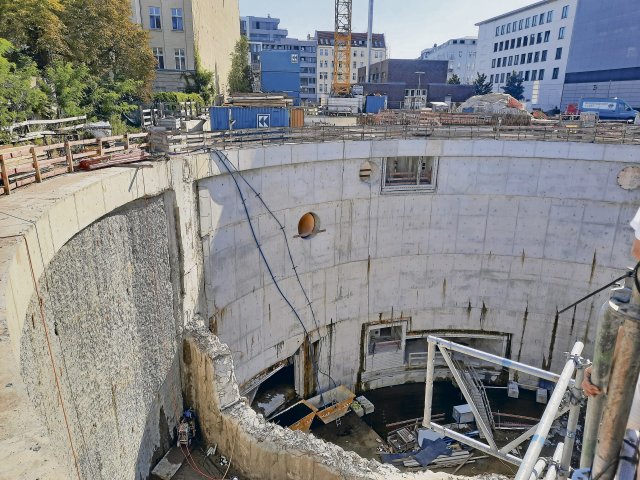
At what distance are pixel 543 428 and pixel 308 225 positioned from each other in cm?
1489

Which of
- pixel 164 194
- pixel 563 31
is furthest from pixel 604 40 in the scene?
pixel 164 194

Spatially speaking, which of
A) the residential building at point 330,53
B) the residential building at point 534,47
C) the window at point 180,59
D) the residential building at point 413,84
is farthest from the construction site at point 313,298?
the residential building at point 330,53

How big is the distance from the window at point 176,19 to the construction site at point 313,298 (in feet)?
56.3

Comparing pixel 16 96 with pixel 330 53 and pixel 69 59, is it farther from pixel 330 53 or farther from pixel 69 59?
pixel 330 53

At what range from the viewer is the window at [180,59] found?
118 feet

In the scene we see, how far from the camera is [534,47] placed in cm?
6719

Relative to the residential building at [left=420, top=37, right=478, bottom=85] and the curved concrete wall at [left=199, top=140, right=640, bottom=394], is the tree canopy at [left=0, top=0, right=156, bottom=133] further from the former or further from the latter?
the residential building at [left=420, top=37, right=478, bottom=85]

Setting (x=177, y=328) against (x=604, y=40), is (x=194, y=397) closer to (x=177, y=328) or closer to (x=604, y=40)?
(x=177, y=328)

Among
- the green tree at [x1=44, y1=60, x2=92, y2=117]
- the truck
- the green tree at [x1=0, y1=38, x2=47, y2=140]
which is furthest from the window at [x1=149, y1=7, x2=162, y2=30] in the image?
the truck

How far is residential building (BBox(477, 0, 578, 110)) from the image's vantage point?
6212cm

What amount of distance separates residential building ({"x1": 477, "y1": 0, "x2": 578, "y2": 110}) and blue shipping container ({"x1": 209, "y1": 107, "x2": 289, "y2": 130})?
5404 centimetres

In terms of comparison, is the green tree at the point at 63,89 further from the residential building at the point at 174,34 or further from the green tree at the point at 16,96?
the residential building at the point at 174,34

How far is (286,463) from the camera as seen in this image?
10148 millimetres

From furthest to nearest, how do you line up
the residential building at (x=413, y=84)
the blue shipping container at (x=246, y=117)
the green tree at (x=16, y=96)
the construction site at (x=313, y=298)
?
1. the residential building at (x=413, y=84)
2. the blue shipping container at (x=246, y=117)
3. the green tree at (x=16, y=96)
4. the construction site at (x=313, y=298)
